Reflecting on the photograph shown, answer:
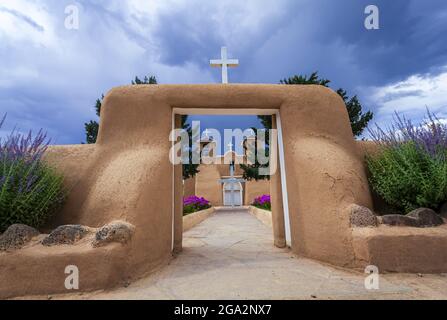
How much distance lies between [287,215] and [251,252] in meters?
1.00

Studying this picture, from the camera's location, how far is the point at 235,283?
3.29 m

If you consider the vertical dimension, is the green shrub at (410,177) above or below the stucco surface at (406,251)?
above

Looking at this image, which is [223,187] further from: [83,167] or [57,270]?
[57,270]

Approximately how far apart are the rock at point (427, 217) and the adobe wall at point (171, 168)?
2.19 ft

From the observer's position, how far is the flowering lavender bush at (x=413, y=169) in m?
3.97

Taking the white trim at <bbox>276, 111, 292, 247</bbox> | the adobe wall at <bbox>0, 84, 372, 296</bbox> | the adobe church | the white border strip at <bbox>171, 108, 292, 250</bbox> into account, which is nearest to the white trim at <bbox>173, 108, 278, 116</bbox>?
the white border strip at <bbox>171, 108, 292, 250</bbox>

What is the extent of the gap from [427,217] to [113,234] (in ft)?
14.3

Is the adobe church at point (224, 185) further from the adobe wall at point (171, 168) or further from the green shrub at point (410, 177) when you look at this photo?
the green shrub at point (410, 177)

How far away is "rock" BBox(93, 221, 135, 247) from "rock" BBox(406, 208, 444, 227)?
158 inches

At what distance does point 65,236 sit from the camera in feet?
11.0
